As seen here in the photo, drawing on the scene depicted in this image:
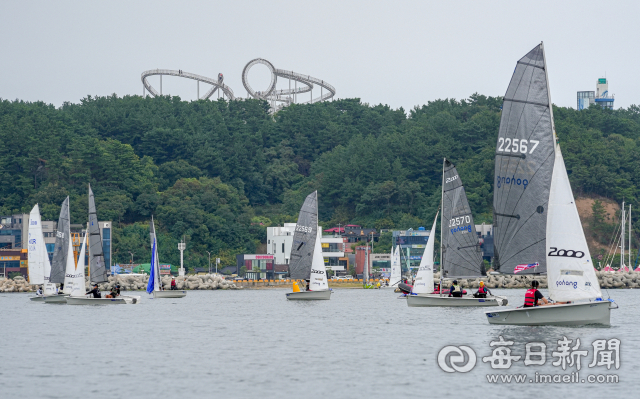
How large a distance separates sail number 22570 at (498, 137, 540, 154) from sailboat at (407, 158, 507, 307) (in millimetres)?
12659

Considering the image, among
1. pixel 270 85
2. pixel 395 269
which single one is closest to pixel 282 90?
pixel 270 85

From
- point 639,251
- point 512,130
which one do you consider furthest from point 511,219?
point 639,251

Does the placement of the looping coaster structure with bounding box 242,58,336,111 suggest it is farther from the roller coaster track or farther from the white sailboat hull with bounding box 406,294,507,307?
the white sailboat hull with bounding box 406,294,507,307

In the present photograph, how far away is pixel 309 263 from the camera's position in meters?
60.0

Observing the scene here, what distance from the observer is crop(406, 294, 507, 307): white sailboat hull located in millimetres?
45156

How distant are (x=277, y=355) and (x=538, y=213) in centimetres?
1076

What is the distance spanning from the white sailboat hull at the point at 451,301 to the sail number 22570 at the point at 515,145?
13.1 metres

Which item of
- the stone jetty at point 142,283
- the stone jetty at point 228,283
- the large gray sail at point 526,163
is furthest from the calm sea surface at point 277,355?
the stone jetty at point 142,283

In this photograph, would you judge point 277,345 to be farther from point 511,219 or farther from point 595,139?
point 595,139

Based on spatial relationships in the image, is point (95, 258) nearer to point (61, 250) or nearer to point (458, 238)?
point (61, 250)

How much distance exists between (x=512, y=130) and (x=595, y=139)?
112 meters

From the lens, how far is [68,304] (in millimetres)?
58031

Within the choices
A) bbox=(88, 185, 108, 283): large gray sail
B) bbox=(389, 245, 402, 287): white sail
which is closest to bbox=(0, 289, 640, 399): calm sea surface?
bbox=(88, 185, 108, 283): large gray sail

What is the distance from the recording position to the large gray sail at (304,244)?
60.2 m
